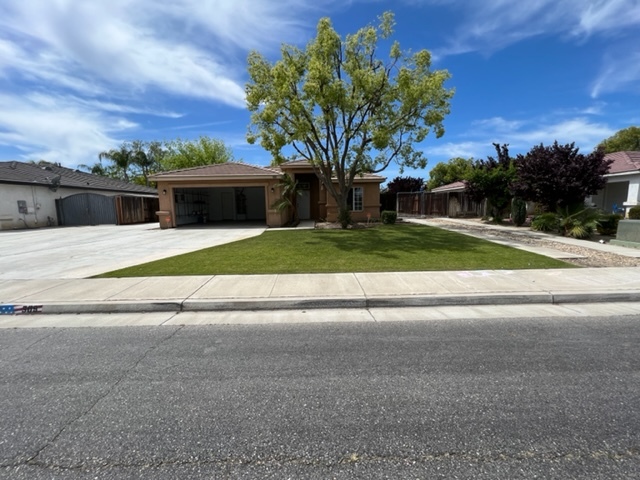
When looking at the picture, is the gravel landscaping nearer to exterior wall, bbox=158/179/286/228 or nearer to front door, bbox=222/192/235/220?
exterior wall, bbox=158/179/286/228

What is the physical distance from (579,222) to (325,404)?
1546 centimetres

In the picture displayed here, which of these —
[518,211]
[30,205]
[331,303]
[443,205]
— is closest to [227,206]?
[30,205]

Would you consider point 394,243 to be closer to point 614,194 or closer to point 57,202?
point 614,194

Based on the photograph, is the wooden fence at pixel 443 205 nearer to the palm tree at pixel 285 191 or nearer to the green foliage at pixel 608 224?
the green foliage at pixel 608 224

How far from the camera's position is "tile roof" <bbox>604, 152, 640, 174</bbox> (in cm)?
1802

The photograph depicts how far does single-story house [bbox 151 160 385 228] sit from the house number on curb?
13835mm

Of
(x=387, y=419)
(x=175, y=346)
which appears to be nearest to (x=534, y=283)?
(x=387, y=419)

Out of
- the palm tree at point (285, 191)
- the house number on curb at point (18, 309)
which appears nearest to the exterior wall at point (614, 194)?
the palm tree at point (285, 191)

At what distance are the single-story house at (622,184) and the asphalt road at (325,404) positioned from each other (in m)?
18.8

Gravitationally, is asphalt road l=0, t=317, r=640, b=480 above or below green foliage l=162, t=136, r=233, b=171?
below

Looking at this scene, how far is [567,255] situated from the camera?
952cm

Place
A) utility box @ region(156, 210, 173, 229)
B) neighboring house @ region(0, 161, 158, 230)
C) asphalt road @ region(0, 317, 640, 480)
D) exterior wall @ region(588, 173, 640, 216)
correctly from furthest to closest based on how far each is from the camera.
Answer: neighboring house @ region(0, 161, 158, 230) → utility box @ region(156, 210, 173, 229) → exterior wall @ region(588, 173, 640, 216) → asphalt road @ region(0, 317, 640, 480)

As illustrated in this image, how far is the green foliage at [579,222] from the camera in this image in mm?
13383

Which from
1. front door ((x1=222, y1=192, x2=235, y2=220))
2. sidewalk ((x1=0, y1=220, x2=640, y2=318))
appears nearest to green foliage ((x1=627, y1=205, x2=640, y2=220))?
sidewalk ((x1=0, y1=220, x2=640, y2=318))
